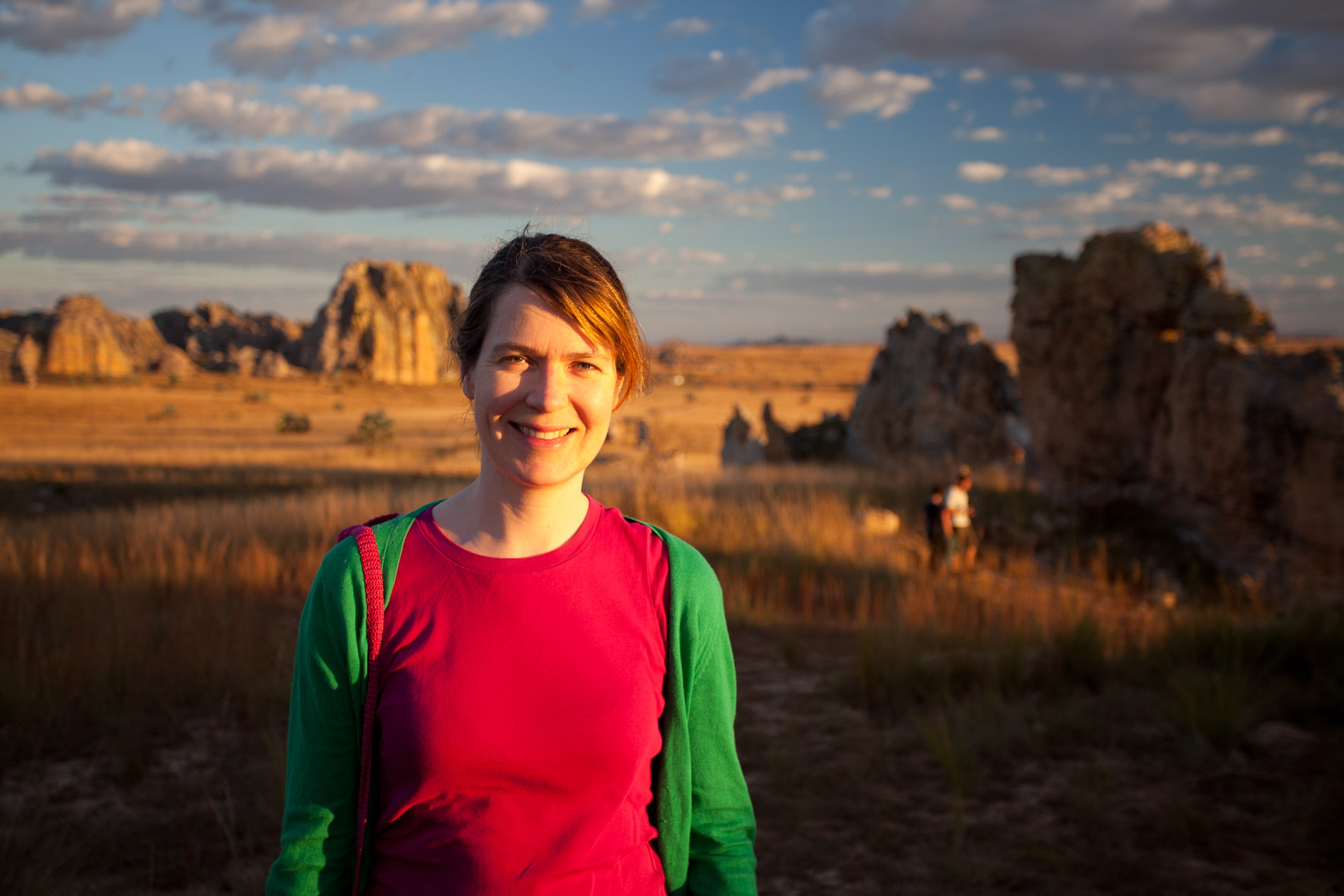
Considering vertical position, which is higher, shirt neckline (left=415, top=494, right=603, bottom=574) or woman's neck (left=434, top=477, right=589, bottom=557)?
woman's neck (left=434, top=477, right=589, bottom=557)

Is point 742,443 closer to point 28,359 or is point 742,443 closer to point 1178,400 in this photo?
point 1178,400

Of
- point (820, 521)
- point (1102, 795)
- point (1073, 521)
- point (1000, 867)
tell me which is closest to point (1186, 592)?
point (1073, 521)

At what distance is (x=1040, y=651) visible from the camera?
5316 mm

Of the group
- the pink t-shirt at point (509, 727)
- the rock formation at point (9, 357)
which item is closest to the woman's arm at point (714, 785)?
the pink t-shirt at point (509, 727)

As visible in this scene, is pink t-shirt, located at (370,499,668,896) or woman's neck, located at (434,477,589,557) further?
woman's neck, located at (434,477,589,557)

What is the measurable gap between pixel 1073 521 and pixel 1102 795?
795 centimetres

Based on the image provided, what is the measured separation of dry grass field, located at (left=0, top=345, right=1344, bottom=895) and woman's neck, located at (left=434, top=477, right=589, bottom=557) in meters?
2.26

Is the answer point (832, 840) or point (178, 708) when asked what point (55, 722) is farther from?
point (832, 840)

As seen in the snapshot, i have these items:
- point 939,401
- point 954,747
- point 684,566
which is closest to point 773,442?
point 939,401

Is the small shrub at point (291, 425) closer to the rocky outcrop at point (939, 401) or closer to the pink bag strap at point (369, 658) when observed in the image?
the rocky outcrop at point (939, 401)

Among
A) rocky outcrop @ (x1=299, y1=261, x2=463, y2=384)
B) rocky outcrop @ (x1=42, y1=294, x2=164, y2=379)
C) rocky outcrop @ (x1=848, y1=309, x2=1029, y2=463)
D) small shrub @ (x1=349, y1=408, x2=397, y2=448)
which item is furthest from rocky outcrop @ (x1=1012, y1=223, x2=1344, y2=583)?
rocky outcrop @ (x1=299, y1=261, x2=463, y2=384)

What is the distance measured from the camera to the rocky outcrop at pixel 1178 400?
7.76 meters

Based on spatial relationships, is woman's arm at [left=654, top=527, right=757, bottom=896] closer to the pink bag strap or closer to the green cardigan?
the green cardigan

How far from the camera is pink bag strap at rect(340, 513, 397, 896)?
4.67 ft
